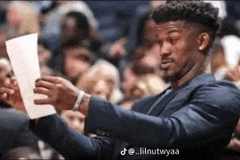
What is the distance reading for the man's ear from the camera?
213 cm

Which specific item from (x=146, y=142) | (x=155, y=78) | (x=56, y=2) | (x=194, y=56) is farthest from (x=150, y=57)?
(x=146, y=142)

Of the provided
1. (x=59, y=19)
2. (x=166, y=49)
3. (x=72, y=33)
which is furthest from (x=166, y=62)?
(x=59, y=19)

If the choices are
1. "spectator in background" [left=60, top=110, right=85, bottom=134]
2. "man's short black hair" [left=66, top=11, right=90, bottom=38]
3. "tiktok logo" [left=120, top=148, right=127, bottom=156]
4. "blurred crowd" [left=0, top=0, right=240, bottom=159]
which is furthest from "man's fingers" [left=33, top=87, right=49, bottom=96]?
"man's short black hair" [left=66, top=11, right=90, bottom=38]

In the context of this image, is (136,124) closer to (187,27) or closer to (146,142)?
(146,142)

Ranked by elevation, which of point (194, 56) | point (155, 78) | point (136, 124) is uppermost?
point (194, 56)

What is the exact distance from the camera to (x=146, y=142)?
1.75 meters

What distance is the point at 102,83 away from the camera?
324 cm

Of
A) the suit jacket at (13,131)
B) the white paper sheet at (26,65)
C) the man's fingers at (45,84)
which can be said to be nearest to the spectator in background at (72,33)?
the suit jacket at (13,131)

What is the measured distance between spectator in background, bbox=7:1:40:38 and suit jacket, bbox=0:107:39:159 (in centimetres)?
185

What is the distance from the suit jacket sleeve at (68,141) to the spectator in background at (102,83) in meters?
0.92

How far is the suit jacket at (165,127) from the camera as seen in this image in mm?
1707

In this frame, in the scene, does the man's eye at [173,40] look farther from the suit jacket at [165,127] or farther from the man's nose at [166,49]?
the suit jacket at [165,127]

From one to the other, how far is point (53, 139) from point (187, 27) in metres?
0.70

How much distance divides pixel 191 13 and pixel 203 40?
0.41 ft
